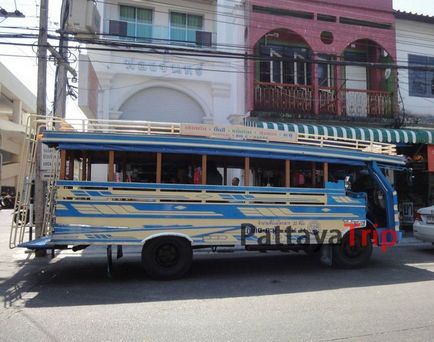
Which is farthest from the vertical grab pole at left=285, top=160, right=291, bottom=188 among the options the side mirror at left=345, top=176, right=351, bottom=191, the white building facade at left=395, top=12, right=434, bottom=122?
the white building facade at left=395, top=12, right=434, bottom=122

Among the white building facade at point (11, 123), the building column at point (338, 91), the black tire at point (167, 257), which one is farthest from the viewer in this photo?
the white building facade at point (11, 123)

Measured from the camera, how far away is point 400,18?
1686cm

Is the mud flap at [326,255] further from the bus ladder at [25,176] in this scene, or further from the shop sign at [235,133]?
the bus ladder at [25,176]

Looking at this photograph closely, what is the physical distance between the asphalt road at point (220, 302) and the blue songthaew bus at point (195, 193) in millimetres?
655

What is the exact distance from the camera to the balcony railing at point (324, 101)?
15.1 m

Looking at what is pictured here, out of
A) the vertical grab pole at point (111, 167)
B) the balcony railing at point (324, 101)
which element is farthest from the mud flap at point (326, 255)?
the balcony railing at point (324, 101)

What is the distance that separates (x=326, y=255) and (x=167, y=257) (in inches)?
141

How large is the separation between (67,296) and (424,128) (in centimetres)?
1470

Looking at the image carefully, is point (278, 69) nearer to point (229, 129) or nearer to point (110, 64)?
point (110, 64)

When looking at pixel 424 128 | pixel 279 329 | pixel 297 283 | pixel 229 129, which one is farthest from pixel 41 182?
pixel 424 128

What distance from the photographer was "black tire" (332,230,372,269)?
8891mm

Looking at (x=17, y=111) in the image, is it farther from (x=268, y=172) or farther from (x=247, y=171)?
(x=247, y=171)

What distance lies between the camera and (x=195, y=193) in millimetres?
7828

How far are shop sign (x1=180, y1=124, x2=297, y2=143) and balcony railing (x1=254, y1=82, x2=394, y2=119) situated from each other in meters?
6.52
